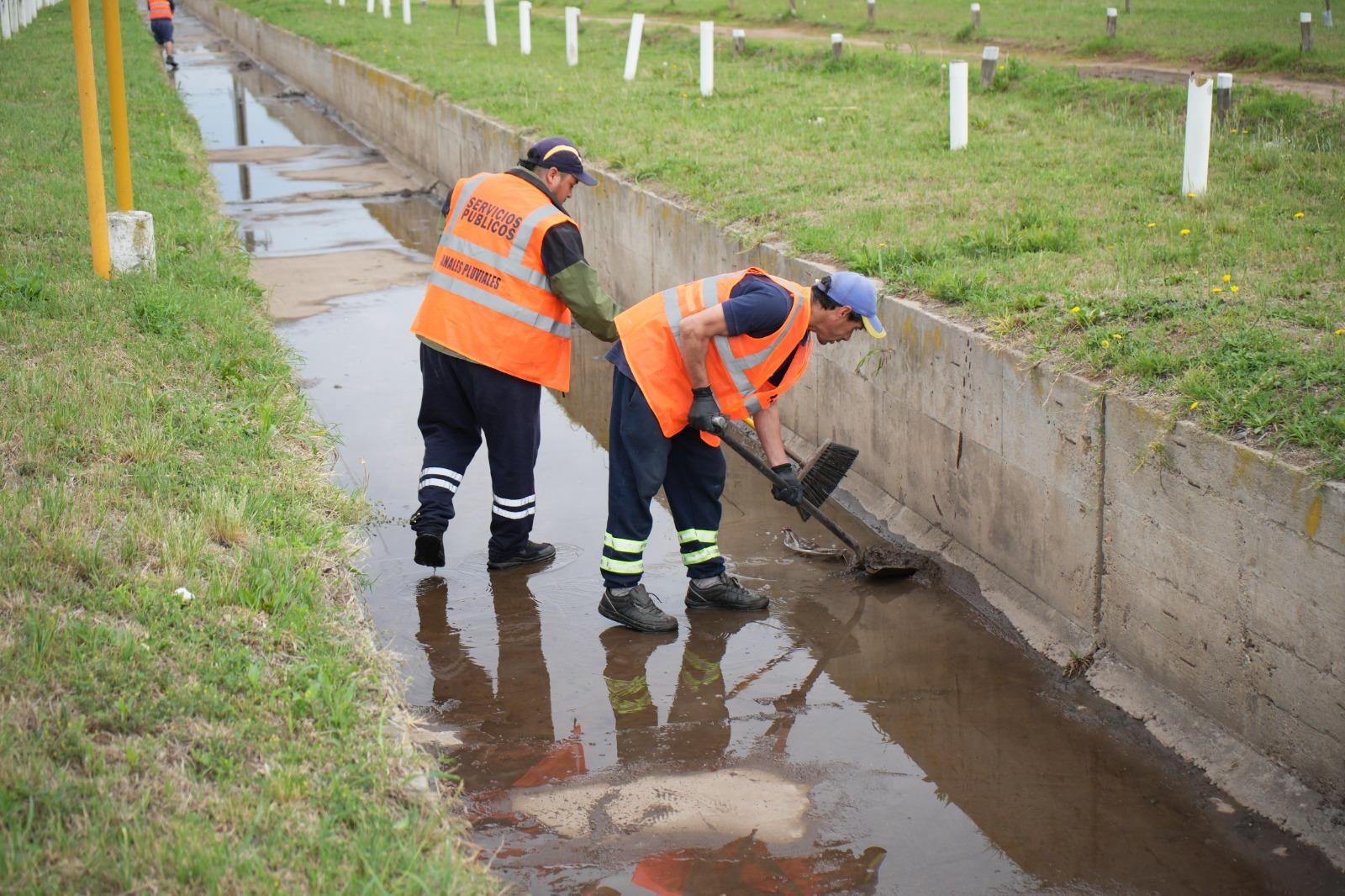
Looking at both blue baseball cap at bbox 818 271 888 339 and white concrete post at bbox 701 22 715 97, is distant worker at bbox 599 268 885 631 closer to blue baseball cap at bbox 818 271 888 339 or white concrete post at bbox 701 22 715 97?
blue baseball cap at bbox 818 271 888 339

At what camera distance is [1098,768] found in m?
4.68

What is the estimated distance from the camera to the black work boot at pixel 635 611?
5.63 metres

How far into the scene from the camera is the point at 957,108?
10.3 meters

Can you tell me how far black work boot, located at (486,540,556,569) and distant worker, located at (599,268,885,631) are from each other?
2.31 feet

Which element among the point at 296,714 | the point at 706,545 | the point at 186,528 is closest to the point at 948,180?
the point at 706,545

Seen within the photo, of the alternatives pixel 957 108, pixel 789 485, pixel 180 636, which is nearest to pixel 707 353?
pixel 789 485

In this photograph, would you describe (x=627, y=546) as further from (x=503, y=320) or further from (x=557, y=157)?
(x=557, y=157)

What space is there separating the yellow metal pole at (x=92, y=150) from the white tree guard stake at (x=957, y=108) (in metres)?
6.24

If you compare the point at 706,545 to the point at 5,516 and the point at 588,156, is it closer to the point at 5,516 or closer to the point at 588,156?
the point at 5,516

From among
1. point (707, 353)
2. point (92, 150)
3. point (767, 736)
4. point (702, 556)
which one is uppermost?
point (92, 150)

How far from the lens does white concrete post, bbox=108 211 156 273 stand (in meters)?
8.53

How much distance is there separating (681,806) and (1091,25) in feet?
82.2

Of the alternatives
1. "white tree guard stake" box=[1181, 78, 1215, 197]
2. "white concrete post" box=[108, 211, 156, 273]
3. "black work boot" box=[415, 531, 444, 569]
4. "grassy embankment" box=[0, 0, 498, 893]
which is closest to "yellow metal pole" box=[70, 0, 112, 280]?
"white concrete post" box=[108, 211, 156, 273]

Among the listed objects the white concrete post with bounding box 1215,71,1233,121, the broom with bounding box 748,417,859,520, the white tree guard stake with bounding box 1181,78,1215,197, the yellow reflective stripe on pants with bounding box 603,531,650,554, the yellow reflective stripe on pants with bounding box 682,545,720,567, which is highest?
the white concrete post with bounding box 1215,71,1233,121
